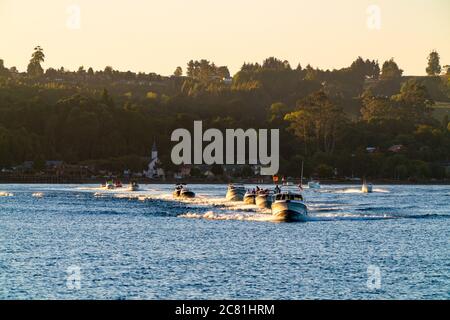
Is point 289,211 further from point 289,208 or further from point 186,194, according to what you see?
point 186,194

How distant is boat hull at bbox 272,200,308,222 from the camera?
365ft

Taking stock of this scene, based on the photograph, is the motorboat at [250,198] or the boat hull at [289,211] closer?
the boat hull at [289,211]

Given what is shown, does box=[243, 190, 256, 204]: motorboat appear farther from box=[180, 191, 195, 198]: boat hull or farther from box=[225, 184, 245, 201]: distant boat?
box=[180, 191, 195, 198]: boat hull

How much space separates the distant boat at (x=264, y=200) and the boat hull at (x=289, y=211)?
800 inches

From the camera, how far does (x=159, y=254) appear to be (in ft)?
262

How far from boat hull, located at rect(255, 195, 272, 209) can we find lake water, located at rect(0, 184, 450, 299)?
5.10 metres

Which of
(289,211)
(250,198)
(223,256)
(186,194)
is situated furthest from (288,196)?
(186,194)

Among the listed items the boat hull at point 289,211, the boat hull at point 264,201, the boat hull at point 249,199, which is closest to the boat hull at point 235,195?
the boat hull at point 249,199

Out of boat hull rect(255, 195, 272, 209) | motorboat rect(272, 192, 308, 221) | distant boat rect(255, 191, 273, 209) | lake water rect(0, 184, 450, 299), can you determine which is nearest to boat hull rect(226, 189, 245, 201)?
distant boat rect(255, 191, 273, 209)

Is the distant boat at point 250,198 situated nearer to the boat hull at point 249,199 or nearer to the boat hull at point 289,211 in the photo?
the boat hull at point 249,199

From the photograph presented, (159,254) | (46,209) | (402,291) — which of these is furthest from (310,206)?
(402,291)

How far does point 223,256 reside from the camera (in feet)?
257

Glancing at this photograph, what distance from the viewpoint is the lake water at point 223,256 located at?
62594 millimetres
